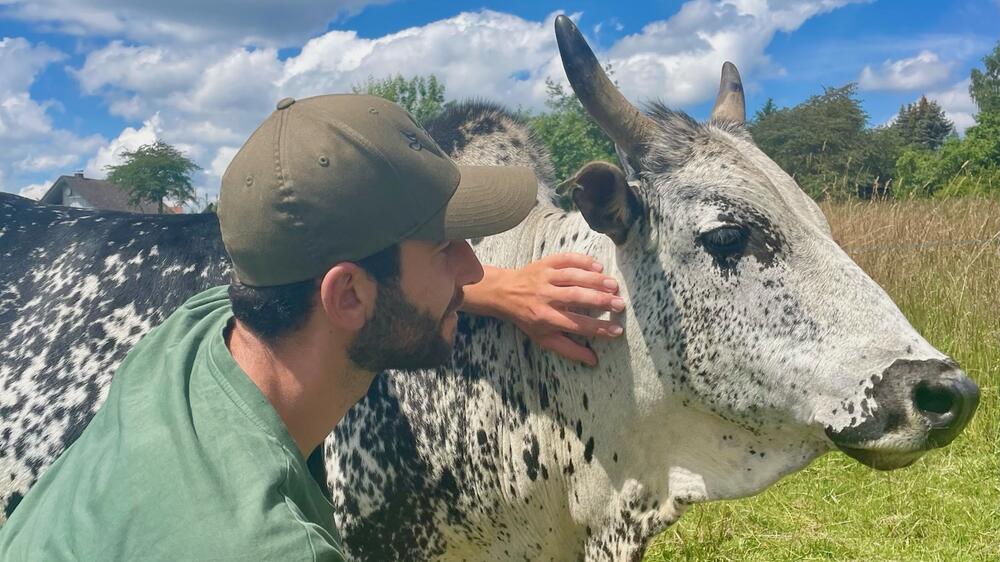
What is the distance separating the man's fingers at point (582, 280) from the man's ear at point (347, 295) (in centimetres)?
103

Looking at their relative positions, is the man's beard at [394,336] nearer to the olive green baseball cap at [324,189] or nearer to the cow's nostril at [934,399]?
the olive green baseball cap at [324,189]

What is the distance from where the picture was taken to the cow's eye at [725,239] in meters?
2.79

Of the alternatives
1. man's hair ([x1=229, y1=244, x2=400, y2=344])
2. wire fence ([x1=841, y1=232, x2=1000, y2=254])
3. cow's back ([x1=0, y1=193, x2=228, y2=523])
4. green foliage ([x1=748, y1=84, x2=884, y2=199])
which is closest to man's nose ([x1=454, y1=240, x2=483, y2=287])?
man's hair ([x1=229, y1=244, x2=400, y2=344])

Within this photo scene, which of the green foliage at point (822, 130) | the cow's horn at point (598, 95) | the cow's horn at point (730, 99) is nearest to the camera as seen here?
the cow's horn at point (598, 95)

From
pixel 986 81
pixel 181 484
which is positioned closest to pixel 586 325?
pixel 181 484

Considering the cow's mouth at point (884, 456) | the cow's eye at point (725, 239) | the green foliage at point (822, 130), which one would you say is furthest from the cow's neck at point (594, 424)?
the green foliage at point (822, 130)

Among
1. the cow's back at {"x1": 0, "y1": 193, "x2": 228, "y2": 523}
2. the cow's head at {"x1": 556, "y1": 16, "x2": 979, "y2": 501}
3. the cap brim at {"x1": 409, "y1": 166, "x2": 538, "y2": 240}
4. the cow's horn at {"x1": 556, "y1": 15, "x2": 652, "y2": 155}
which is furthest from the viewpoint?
the cow's back at {"x1": 0, "y1": 193, "x2": 228, "y2": 523}

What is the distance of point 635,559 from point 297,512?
1869 millimetres

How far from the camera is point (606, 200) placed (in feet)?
9.69

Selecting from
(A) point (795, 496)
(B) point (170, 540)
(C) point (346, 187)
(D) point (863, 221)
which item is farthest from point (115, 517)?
(D) point (863, 221)

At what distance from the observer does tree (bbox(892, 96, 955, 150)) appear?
208ft

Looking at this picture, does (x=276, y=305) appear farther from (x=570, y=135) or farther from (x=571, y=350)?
→ (x=570, y=135)

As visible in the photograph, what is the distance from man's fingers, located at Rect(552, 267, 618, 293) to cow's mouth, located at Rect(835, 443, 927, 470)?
2.90ft

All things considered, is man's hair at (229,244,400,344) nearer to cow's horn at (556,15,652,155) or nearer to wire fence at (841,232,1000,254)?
cow's horn at (556,15,652,155)
